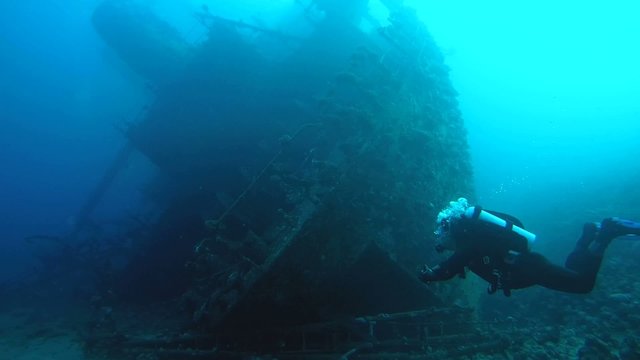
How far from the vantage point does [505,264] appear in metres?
4.47

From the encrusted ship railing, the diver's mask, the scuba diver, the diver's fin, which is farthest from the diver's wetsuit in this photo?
the encrusted ship railing

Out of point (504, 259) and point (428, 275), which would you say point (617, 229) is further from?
point (428, 275)

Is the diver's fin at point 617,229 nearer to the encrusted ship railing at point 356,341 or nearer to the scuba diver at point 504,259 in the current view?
the scuba diver at point 504,259

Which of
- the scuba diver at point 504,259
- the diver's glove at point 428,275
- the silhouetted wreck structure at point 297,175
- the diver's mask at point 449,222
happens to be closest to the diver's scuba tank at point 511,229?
the scuba diver at point 504,259

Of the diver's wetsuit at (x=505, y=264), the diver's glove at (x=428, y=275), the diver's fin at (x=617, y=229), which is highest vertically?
the diver's fin at (x=617, y=229)

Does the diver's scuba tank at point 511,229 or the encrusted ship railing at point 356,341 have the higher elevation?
the diver's scuba tank at point 511,229

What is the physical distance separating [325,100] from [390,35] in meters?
2.81

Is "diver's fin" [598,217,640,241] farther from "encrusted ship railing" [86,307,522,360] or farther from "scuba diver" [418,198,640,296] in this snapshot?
"encrusted ship railing" [86,307,522,360]

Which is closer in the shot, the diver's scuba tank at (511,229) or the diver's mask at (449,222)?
the diver's scuba tank at (511,229)

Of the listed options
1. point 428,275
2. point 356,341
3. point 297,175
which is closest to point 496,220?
point 428,275

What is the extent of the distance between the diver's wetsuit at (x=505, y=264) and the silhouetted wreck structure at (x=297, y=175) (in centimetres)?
109

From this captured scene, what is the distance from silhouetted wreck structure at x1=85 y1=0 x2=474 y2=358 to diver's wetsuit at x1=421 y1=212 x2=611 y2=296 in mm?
1091

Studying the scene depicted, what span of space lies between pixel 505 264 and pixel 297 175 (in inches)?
111

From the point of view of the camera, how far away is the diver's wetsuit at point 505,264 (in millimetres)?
4469
